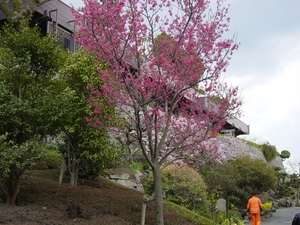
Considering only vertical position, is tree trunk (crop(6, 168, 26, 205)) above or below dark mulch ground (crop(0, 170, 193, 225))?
above

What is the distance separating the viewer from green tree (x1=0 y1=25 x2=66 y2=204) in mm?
8789

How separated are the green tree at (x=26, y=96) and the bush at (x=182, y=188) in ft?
18.8

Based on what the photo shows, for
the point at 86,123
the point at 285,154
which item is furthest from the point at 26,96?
the point at 285,154

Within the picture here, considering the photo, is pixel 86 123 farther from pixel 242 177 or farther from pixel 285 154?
pixel 285 154

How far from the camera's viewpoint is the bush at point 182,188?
46.2ft

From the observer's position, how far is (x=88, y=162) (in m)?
12.5

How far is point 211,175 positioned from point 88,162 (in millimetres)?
7713

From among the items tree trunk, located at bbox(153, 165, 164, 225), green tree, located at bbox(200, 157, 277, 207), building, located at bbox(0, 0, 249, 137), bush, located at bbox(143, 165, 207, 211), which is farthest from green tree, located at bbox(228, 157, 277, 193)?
tree trunk, located at bbox(153, 165, 164, 225)

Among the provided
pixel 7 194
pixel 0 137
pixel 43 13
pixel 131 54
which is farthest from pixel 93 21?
pixel 43 13

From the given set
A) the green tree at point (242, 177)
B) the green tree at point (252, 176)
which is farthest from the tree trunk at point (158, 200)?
the green tree at point (252, 176)

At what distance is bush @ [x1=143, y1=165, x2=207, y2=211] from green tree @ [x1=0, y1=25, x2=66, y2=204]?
18.8 ft

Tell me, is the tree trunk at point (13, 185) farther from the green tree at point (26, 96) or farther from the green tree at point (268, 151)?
the green tree at point (268, 151)

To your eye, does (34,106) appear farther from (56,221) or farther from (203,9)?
(203,9)

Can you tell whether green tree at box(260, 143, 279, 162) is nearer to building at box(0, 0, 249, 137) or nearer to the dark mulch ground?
building at box(0, 0, 249, 137)
